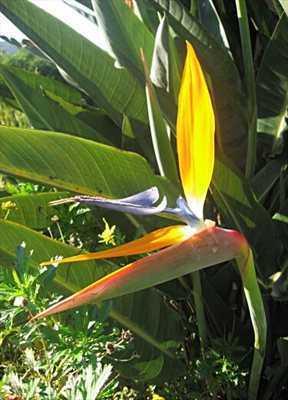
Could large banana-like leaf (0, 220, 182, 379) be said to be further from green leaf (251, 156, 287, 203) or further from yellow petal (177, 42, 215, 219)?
yellow petal (177, 42, 215, 219)

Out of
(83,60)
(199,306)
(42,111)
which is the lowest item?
(199,306)

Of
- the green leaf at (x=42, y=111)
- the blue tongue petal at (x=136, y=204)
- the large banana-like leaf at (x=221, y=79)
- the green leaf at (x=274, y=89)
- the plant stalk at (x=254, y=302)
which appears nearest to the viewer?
the blue tongue petal at (x=136, y=204)

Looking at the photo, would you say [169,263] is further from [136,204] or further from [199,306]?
[199,306]

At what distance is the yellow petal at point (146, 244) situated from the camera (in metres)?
0.71

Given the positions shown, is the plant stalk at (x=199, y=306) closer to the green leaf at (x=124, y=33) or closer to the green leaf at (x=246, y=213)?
the green leaf at (x=246, y=213)

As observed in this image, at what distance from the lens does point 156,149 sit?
110 cm

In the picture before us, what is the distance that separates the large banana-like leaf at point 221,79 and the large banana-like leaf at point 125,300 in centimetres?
31

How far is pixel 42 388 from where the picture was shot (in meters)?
0.90

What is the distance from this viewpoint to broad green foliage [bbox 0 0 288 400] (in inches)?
43.7

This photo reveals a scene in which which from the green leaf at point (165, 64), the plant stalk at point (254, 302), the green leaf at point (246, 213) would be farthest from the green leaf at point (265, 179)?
the plant stalk at point (254, 302)

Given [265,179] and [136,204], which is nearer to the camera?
[136,204]

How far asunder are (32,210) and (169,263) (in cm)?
67

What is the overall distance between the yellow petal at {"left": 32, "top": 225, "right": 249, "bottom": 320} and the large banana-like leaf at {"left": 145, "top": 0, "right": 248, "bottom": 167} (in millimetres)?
481

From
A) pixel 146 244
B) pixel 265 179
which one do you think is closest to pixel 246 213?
pixel 265 179
